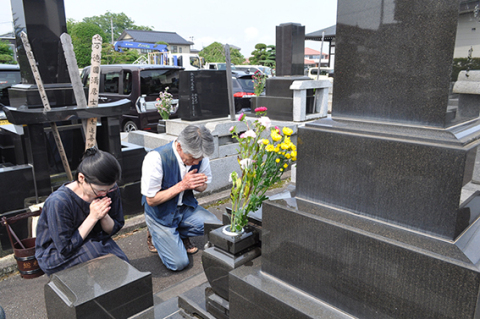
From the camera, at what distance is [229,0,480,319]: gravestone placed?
1.58 meters

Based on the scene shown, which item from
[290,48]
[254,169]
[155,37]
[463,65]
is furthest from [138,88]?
[155,37]

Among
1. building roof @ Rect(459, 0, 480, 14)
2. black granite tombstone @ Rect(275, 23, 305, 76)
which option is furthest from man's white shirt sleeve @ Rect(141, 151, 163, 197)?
black granite tombstone @ Rect(275, 23, 305, 76)

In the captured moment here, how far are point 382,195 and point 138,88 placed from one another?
7.81m

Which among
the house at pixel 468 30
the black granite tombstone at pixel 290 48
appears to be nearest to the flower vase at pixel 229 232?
the house at pixel 468 30

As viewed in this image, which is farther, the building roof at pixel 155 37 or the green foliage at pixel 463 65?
the building roof at pixel 155 37

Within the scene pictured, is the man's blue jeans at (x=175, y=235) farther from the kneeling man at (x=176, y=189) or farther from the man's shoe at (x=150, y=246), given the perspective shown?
the man's shoe at (x=150, y=246)

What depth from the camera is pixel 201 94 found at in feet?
19.6

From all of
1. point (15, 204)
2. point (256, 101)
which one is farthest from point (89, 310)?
point (256, 101)

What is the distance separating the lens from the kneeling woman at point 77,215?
7.84ft

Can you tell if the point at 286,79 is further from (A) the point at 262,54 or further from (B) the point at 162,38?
(B) the point at 162,38

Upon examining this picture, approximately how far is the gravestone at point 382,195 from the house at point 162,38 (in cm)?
6531

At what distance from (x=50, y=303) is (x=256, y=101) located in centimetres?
642

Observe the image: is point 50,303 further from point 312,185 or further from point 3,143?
point 3,143

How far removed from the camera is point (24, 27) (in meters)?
3.94
